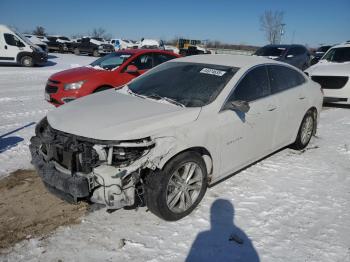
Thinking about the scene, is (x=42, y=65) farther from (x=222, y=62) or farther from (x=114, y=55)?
(x=222, y=62)

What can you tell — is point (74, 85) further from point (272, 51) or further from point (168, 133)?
point (272, 51)

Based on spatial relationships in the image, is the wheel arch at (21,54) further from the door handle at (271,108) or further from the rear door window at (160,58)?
the door handle at (271,108)

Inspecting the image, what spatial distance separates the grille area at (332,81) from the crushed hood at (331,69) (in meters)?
0.10

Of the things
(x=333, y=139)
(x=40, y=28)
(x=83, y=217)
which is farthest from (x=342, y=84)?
(x=40, y=28)

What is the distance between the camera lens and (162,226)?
3406 mm

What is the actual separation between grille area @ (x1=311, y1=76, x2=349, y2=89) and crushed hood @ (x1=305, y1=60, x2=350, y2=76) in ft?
0.33

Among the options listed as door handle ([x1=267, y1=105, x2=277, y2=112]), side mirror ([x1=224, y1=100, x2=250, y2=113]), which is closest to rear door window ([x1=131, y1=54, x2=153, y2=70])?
door handle ([x1=267, y1=105, x2=277, y2=112])

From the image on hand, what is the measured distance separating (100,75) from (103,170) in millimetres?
4977

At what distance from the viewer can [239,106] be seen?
375 cm

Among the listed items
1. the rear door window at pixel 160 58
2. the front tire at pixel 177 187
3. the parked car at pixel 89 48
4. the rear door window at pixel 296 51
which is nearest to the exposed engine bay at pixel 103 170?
the front tire at pixel 177 187

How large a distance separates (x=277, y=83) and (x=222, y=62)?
0.96 meters

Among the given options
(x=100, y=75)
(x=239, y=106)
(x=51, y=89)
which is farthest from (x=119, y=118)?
(x=51, y=89)

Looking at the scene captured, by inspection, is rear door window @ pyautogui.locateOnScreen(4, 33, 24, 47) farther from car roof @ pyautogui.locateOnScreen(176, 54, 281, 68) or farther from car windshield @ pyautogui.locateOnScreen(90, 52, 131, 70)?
car roof @ pyautogui.locateOnScreen(176, 54, 281, 68)

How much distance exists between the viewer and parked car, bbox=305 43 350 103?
9094 mm
